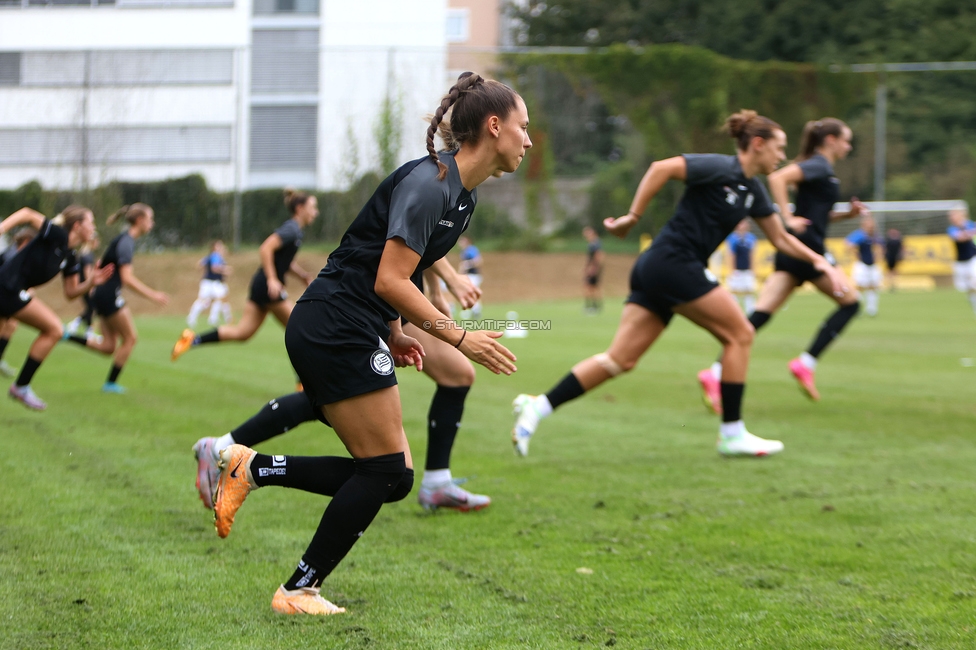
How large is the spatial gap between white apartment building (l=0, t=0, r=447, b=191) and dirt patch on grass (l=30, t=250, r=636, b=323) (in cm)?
292

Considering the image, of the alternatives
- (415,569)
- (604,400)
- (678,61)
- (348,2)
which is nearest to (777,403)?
(604,400)

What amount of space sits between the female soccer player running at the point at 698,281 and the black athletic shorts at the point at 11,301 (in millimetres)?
4748

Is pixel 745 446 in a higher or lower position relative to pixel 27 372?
higher

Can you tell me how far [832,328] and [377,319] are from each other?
6.44 metres

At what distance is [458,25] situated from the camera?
57.5 meters

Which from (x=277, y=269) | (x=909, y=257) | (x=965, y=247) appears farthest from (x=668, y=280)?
(x=909, y=257)

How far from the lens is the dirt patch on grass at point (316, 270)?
96.3 ft

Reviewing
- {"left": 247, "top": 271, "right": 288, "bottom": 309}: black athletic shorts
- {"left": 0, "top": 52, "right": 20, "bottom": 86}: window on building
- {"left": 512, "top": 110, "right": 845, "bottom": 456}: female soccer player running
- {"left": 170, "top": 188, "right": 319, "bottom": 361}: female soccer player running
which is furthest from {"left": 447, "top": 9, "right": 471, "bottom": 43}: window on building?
{"left": 512, "top": 110, "right": 845, "bottom": 456}: female soccer player running

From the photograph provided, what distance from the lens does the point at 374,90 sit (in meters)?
34.7

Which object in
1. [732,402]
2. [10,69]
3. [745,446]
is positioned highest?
[10,69]

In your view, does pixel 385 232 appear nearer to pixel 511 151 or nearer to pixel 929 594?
pixel 511 151

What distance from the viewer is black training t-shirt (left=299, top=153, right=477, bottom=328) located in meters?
3.13

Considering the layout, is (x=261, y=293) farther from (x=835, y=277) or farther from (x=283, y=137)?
(x=283, y=137)

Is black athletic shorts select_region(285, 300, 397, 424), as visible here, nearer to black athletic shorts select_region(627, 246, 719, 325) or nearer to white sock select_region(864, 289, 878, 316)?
black athletic shorts select_region(627, 246, 719, 325)
